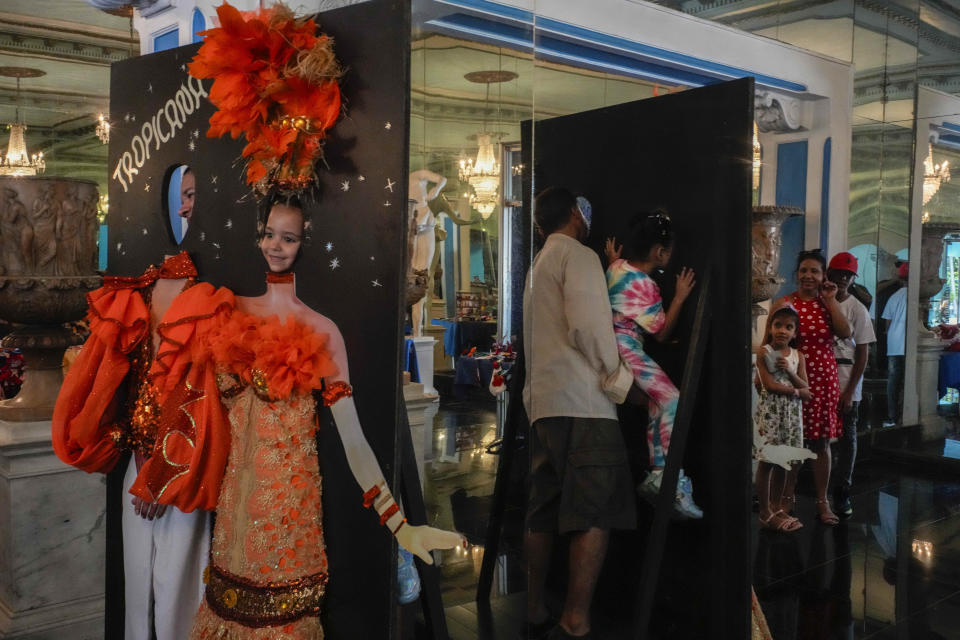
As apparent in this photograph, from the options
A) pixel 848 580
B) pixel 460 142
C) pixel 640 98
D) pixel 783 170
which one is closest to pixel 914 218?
pixel 783 170

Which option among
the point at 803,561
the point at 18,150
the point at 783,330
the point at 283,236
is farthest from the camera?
the point at 18,150

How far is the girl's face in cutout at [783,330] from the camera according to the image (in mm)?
4504

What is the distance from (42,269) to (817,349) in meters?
4.00

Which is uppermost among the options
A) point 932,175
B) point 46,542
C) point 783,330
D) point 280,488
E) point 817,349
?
point 932,175

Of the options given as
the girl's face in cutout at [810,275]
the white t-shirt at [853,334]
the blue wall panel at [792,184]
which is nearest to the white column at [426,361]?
the girl's face in cutout at [810,275]

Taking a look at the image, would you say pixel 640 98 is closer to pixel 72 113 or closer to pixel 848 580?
pixel 848 580

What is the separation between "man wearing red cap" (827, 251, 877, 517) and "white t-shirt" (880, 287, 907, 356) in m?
2.38

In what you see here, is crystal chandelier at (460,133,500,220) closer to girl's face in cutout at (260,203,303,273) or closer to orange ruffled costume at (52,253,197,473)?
girl's face in cutout at (260,203,303,273)

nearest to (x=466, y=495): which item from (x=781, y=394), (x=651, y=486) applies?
(x=651, y=486)

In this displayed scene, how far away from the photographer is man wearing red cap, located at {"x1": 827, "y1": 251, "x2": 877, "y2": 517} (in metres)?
5.09

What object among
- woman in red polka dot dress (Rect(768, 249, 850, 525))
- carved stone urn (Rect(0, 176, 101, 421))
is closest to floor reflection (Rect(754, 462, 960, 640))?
woman in red polka dot dress (Rect(768, 249, 850, 525))

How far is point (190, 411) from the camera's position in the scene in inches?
82.0

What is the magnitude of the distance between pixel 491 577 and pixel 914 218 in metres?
6.43

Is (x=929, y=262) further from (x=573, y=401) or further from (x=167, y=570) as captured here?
(x=167, y=570)
